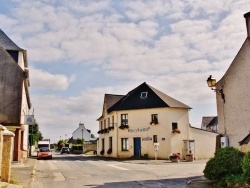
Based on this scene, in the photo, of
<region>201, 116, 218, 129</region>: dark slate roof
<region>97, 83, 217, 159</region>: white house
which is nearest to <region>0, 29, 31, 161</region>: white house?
<region>97, 83, 217, 159</region>: white house

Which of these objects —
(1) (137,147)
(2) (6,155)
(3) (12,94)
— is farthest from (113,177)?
(1) (137,147)

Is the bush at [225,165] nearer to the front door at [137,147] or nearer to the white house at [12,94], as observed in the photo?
the white house at [12,94]

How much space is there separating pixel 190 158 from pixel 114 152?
11674 millimetres

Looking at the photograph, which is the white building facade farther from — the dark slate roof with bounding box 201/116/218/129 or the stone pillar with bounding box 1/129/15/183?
the dark slate roof with bounding box 201/116/218/129

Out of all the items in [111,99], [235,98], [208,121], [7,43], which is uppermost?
[7,43]

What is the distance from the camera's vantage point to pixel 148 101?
39500 millimetres

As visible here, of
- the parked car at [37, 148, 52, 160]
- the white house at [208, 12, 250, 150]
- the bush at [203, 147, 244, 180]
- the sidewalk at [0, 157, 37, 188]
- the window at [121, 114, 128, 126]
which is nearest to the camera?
the sidewalk at [0, 157, 37, 188]

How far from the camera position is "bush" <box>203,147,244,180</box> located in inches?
487

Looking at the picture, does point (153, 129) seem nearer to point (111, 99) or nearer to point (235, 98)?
point (111, 99)

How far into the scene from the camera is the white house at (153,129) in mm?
Result: 37188

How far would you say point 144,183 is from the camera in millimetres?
14305

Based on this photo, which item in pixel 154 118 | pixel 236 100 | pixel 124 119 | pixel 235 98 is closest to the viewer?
pixel 236 100

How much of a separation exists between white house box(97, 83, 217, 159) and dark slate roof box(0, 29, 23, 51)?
53.3ft

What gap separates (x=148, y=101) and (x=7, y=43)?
714 inches
